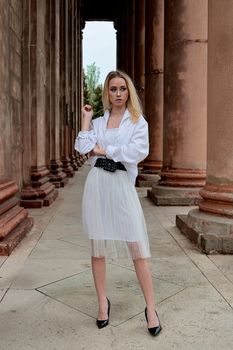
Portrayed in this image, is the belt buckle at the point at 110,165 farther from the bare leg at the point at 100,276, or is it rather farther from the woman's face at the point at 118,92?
the bare leg at the point at 100,276

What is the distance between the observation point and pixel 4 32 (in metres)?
7.26

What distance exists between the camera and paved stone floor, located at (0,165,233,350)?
11.1 feet

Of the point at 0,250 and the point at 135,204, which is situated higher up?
the point at 135,204

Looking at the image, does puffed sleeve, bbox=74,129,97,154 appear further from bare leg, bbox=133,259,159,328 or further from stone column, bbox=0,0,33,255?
stone column, bbox=0,0,33,255

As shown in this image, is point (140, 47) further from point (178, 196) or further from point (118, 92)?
point (118, 92)

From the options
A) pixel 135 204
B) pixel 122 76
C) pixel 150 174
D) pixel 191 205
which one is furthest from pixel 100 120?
pixel 150 174

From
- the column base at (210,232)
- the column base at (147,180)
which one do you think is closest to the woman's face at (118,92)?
the column base at (210,232)

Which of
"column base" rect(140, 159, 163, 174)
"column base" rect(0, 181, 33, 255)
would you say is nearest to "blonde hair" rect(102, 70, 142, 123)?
"column base" rect(0, 181, 33, 255)

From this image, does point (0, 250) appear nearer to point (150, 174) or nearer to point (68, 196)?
point (68, 196)

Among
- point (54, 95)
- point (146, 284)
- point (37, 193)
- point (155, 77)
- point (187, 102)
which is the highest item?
point (155, 77)

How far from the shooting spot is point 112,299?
4.28 metres

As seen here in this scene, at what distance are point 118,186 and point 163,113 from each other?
9.18m

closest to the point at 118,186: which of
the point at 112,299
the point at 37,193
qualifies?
the point at 112,299

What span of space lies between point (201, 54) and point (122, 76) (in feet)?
26.2
